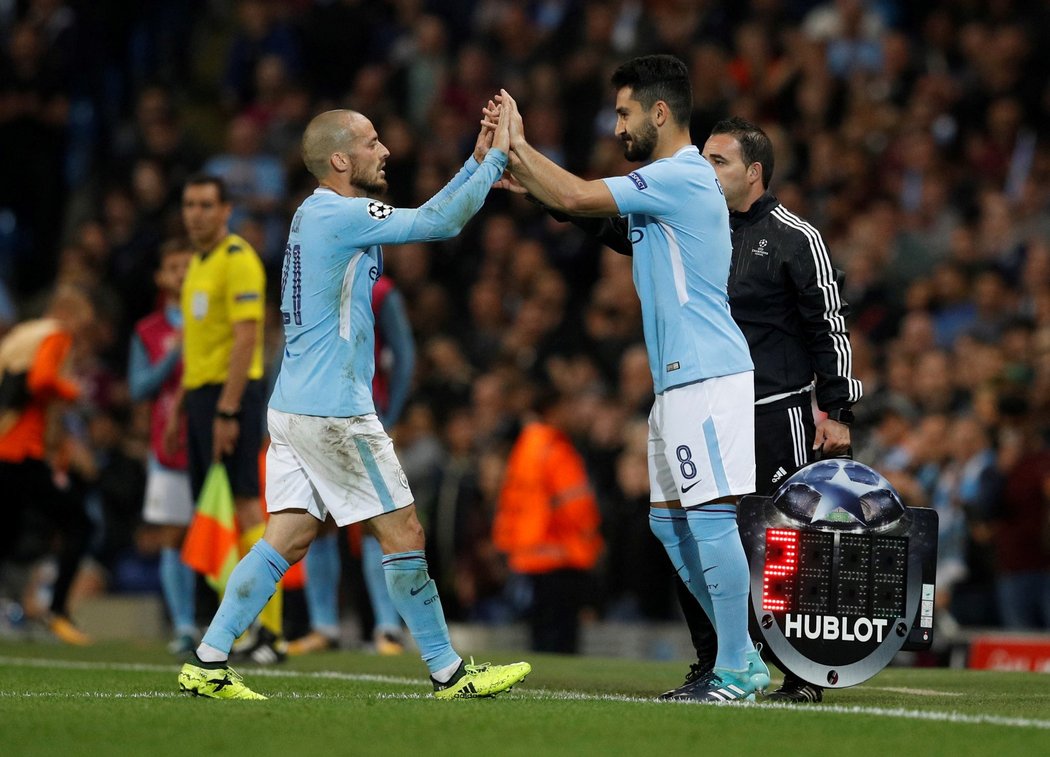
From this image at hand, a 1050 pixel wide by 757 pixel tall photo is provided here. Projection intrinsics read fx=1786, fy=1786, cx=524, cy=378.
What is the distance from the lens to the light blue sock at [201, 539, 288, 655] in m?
6.71

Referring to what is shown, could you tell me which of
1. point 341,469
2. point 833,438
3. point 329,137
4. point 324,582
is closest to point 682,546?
point 833,438

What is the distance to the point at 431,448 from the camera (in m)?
14.5

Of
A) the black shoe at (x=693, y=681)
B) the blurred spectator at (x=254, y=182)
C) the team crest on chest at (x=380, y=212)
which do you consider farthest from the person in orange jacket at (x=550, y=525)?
the team crest on chest at (x=380, y=212)

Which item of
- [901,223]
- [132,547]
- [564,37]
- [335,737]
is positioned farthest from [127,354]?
[335,737]

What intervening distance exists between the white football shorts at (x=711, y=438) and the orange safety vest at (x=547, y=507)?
251 inches

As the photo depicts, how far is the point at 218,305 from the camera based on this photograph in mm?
9773

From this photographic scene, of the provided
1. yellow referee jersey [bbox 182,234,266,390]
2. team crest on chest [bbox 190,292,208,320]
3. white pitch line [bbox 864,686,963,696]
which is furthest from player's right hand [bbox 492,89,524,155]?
team crest on chest [bbox 190,292,208,320]

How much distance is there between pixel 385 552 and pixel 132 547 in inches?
376

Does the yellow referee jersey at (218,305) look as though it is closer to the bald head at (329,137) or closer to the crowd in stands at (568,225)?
the bald head at (329,137)

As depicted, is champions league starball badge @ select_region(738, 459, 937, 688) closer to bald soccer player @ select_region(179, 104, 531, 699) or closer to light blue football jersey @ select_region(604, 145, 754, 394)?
light blue football jersey @ select_region(604, 145, 754, 394)

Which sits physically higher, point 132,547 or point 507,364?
point 507,364

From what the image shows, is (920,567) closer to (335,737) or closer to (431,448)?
(335,737)

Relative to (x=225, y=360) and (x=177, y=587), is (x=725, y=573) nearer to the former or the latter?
(x=225, y=360)

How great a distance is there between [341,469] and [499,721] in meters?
1.27
